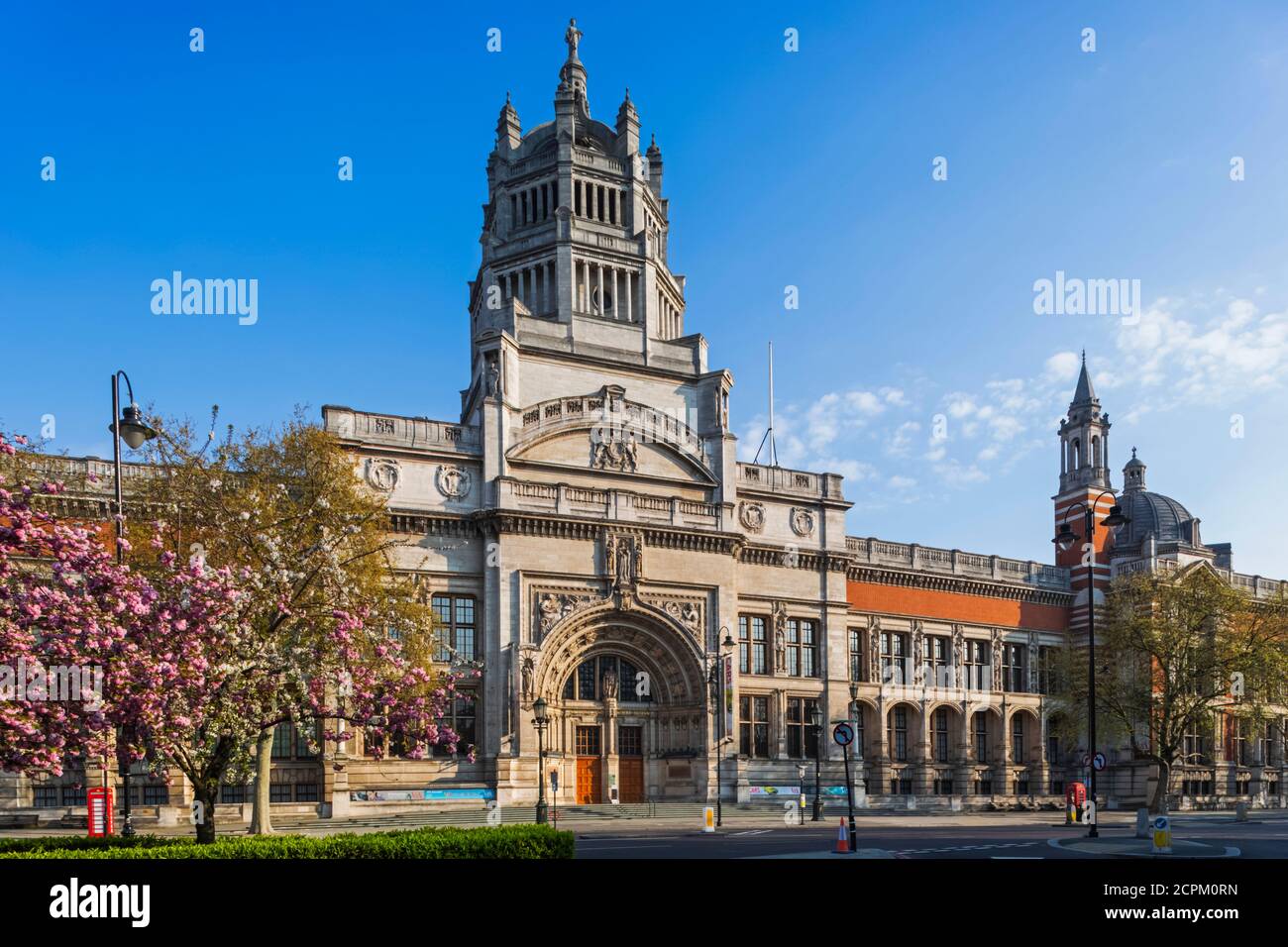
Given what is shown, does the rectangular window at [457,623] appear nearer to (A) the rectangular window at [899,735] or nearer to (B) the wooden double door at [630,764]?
(B) the wooden double door at [630,764]

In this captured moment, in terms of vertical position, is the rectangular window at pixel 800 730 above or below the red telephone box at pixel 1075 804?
above

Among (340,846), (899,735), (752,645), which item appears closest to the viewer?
(340,846)

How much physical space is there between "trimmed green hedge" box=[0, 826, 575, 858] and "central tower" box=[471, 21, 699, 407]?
1381 inches

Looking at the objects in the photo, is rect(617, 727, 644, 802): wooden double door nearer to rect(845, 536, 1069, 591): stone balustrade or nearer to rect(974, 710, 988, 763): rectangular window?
rect(845, 536, 1069, 591): stone balustrade

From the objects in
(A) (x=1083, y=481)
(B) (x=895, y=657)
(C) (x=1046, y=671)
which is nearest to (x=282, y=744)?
(B) (x=895, y=657)

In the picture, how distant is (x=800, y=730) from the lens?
5447 centimetres

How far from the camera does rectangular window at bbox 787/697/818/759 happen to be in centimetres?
5409

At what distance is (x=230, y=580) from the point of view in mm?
21484

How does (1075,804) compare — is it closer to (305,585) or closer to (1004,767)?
(1004,767)

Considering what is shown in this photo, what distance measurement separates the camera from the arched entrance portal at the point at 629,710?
4838cm

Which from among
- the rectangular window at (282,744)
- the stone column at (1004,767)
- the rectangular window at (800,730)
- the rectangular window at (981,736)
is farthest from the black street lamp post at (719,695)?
the stone column at (1004,767)

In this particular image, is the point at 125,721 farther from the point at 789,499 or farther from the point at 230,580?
the point at 789,499

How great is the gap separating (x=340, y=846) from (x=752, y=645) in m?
37.5

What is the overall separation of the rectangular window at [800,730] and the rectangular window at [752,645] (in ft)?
7.96
